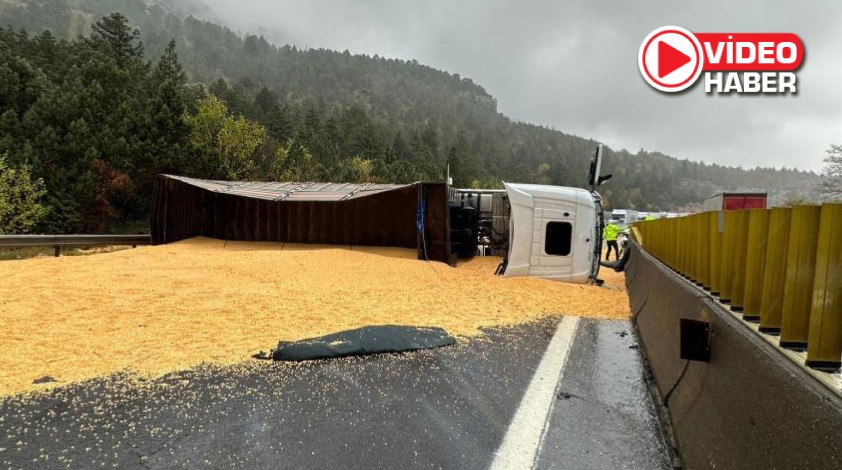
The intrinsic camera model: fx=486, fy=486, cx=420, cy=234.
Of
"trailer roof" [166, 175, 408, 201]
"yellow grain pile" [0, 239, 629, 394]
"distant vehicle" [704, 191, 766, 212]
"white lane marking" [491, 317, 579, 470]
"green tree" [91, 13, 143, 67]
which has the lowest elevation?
"yellow grain pile" [0, 239, 629, 394]

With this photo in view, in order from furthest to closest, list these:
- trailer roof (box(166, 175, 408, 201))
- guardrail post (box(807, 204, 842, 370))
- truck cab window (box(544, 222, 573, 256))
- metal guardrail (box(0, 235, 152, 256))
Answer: trailer roof (box(166, 175, 408, 201)), metal guardrail (box(0, 235, 152, 256)), truck cab window (box(544, 222, 573, 256)), guardrail post (box(807, 204, 842, 370))

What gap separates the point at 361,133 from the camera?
90500mm

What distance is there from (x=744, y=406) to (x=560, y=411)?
1797mm

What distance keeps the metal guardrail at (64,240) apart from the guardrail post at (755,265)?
16943mm

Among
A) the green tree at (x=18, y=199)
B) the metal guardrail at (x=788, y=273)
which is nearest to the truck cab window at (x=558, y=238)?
the metal guardrail at (x=788, y=273)

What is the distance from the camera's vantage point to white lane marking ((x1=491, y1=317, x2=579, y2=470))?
303cm

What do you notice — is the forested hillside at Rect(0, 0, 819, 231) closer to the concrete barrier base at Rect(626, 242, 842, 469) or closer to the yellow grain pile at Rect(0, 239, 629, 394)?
the yellow grain pile at Rect(0, 239, 629, 394)

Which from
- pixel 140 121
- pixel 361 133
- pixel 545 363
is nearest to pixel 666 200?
pixel 361 133

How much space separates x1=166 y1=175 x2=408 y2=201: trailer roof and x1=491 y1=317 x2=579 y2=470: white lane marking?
9.57 meters

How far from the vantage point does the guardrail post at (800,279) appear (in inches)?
87.4

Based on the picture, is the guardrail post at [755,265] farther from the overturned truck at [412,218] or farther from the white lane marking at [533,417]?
the overturned truck at [412,218]

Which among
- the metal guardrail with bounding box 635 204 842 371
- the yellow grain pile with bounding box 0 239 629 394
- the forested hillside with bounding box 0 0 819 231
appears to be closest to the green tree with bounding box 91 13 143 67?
the forested hillside with bounding box 0 0 819 231

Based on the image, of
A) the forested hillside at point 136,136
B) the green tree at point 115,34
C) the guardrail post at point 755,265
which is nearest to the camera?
the guardrail post at point 755,265

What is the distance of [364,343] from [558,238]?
307 inches
